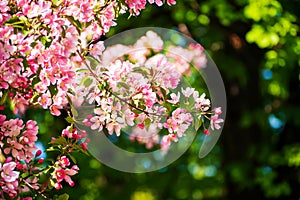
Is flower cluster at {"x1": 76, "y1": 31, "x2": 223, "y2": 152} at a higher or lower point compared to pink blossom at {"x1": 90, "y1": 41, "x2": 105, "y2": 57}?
lower

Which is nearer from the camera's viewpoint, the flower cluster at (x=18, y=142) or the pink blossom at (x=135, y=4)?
the flower cluster at (x=18, y=142)

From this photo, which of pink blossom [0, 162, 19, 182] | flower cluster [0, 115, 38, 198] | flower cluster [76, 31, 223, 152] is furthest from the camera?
flower cluster [76, 31, 223, 152]

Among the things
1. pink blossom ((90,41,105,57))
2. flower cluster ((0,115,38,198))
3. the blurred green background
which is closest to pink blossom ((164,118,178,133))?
pink blossom ((90,41,105,57))

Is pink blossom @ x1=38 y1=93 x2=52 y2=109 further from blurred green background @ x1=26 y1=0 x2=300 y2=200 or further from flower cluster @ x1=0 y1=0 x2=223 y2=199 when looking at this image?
blurred green background @ x1=26 y1=0 x2=300 y2=200

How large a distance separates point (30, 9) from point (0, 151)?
0.48 meters

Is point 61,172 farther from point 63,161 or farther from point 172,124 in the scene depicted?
point 172,124

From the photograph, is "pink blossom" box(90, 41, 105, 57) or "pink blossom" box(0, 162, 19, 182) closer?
"pink blossom" box(0, 162, 19, 182)

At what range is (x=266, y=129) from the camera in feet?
20.1

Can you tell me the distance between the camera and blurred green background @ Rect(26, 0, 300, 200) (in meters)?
5.25

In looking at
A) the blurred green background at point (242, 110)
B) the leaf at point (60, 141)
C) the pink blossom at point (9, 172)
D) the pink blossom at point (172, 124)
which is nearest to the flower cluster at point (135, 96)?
the pink blossom at point (172, 124)

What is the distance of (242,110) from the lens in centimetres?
612

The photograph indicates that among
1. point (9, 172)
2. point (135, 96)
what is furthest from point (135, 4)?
point (9, 172)

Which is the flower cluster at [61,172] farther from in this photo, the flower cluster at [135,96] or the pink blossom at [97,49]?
the pink blossom at [97,49]

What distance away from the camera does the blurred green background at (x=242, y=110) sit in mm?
5246
